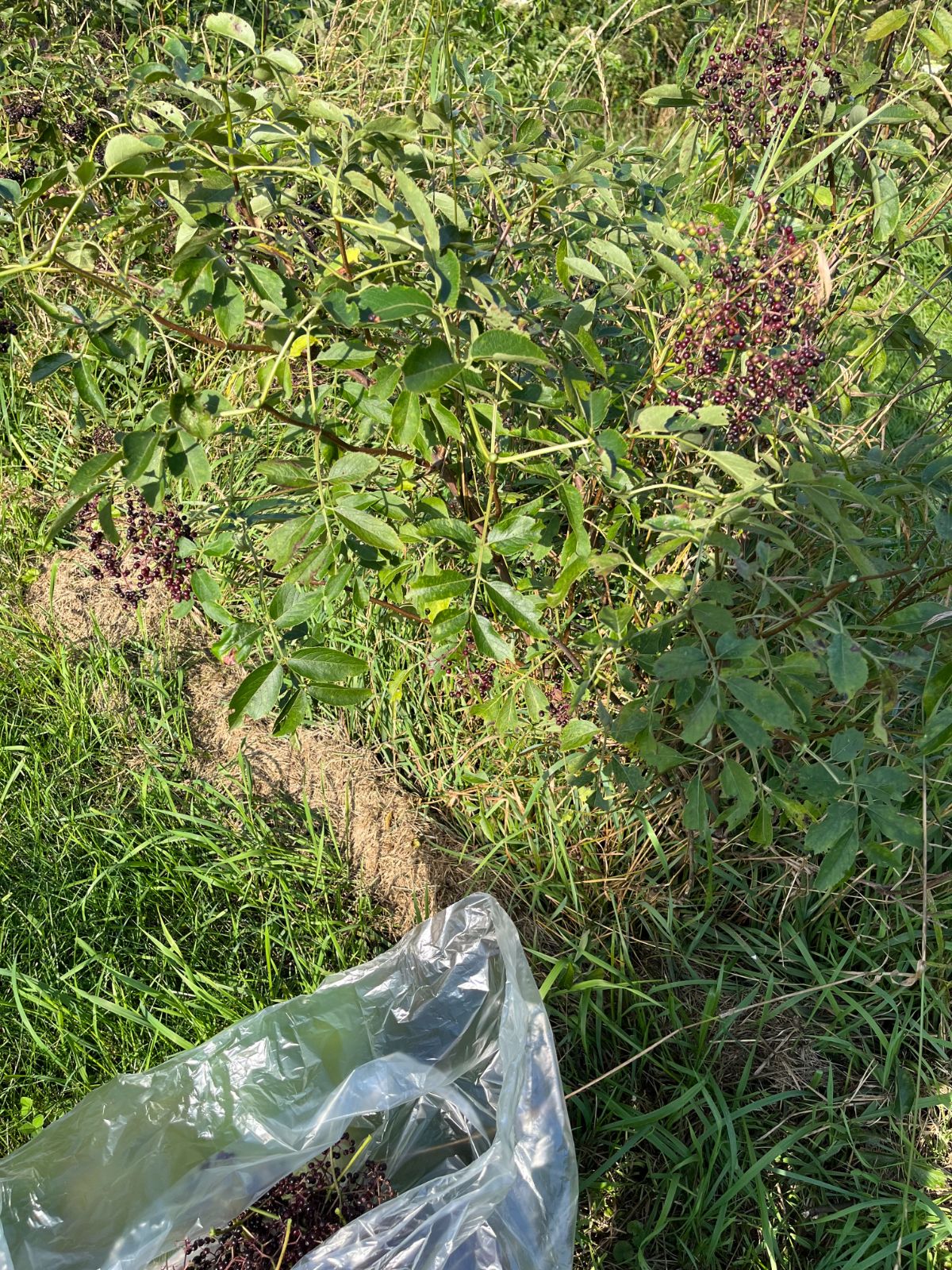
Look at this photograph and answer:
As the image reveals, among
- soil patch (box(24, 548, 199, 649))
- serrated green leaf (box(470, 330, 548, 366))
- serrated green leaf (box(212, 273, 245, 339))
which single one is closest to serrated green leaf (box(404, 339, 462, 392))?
serrated green leaf (box(470, 330, 548, 366))

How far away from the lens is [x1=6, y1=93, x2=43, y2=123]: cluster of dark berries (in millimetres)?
2523

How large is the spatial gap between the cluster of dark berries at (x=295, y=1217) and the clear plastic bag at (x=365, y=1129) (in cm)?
3

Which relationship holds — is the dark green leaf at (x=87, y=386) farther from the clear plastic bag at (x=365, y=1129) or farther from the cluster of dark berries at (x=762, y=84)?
the cluster of dark berries at (x=762, y=84)

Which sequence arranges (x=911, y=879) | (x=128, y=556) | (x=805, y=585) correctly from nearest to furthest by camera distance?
1. (x=805, y=585)
2. (x=911, y=879)
3. (x=128, y=556)

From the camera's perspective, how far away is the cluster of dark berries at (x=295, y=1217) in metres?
1.44

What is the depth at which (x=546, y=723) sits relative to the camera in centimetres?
182

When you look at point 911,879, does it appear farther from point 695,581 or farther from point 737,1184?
point 695,581

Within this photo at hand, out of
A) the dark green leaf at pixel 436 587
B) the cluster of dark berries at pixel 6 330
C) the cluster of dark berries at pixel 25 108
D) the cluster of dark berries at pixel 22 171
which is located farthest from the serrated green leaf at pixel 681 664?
the cluster of dark berries at pixel 25 108

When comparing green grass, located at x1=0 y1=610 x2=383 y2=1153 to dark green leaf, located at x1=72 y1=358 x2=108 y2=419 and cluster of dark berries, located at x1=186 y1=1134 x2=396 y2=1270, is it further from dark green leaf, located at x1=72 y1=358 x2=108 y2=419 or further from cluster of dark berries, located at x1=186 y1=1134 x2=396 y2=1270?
dark green leaf, located at x1=72 y1=358 x2=108 y2=419

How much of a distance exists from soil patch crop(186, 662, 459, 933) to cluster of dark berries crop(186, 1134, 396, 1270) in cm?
44

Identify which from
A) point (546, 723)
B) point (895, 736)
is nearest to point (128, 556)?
point (546, 723)

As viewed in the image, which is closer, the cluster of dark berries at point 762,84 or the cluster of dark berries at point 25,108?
the cluster of dark berries at point 762,84

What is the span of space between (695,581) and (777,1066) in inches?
31.7

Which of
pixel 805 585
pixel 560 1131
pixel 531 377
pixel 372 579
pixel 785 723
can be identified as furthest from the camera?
pixel 372 579
